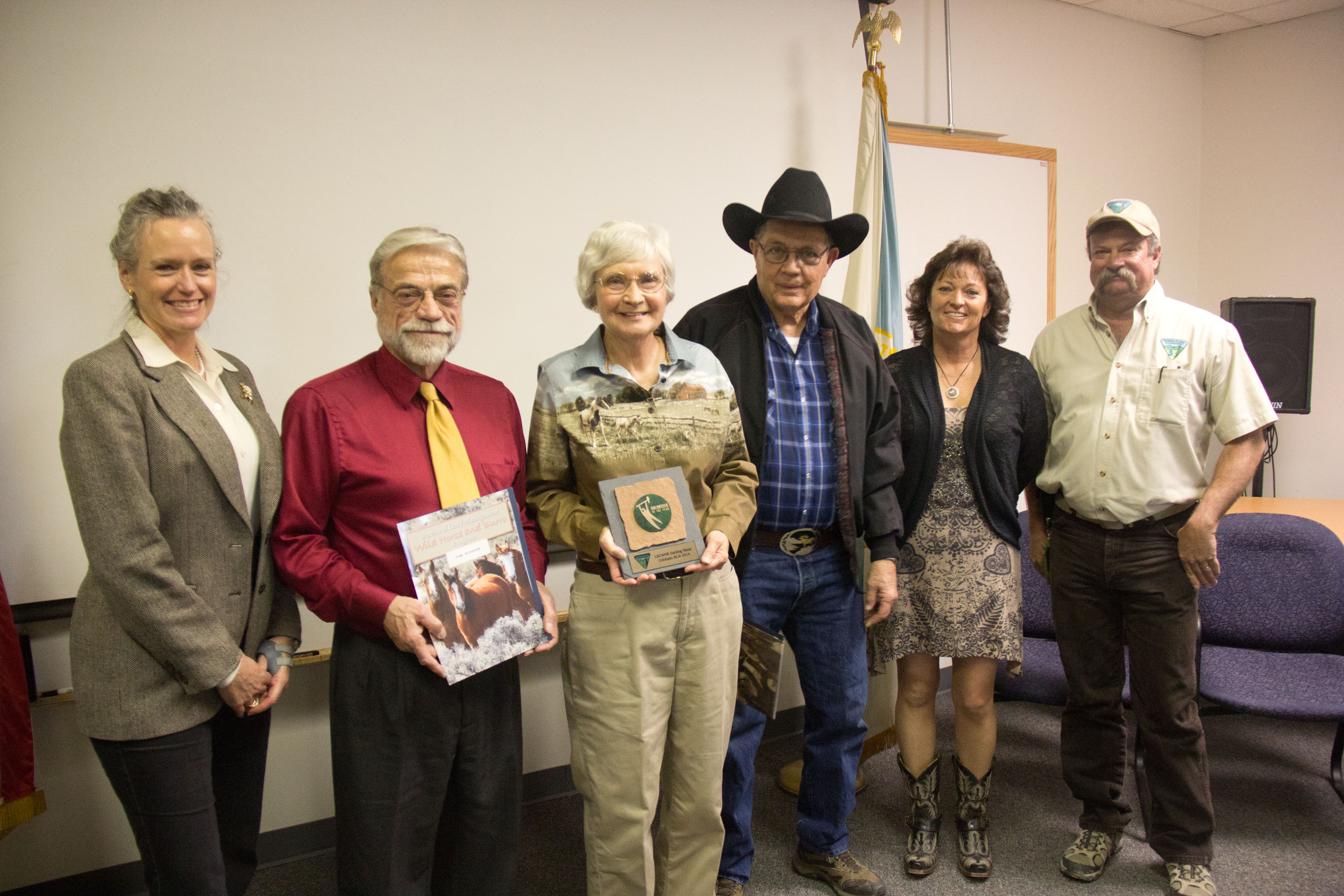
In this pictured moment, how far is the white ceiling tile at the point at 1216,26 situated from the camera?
427 centimetres

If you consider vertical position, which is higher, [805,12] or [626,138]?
[805,12]

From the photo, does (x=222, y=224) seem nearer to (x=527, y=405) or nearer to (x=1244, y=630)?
(x=527, y=405)

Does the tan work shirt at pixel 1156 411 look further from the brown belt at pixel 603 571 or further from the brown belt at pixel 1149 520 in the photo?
the brown belt at pixel 603 571

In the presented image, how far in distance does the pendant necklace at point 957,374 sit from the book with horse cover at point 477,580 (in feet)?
4.12

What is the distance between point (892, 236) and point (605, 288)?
5.80 feet

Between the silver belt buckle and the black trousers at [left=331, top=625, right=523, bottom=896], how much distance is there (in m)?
0.73

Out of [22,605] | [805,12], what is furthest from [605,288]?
[805,12]

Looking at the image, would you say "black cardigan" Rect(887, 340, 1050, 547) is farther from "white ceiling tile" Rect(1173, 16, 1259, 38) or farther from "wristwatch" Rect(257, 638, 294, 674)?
"white ceiling tile" Rect(1173, 16, 1259, 38)

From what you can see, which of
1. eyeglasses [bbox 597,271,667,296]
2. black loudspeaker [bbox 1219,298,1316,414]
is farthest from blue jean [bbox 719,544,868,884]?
black loudspeaker [bbox 1219,298,1316,414]

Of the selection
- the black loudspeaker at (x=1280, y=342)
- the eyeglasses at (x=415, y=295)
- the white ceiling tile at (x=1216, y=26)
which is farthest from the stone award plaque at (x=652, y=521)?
the white ceiling tile at (x=1216, y=26)

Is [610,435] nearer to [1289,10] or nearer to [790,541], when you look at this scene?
[790,541]

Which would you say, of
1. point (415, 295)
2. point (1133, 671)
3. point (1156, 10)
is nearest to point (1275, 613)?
point (1133, 671)

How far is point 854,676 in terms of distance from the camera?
85.1 inches

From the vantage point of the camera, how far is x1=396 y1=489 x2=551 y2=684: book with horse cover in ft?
4.95
